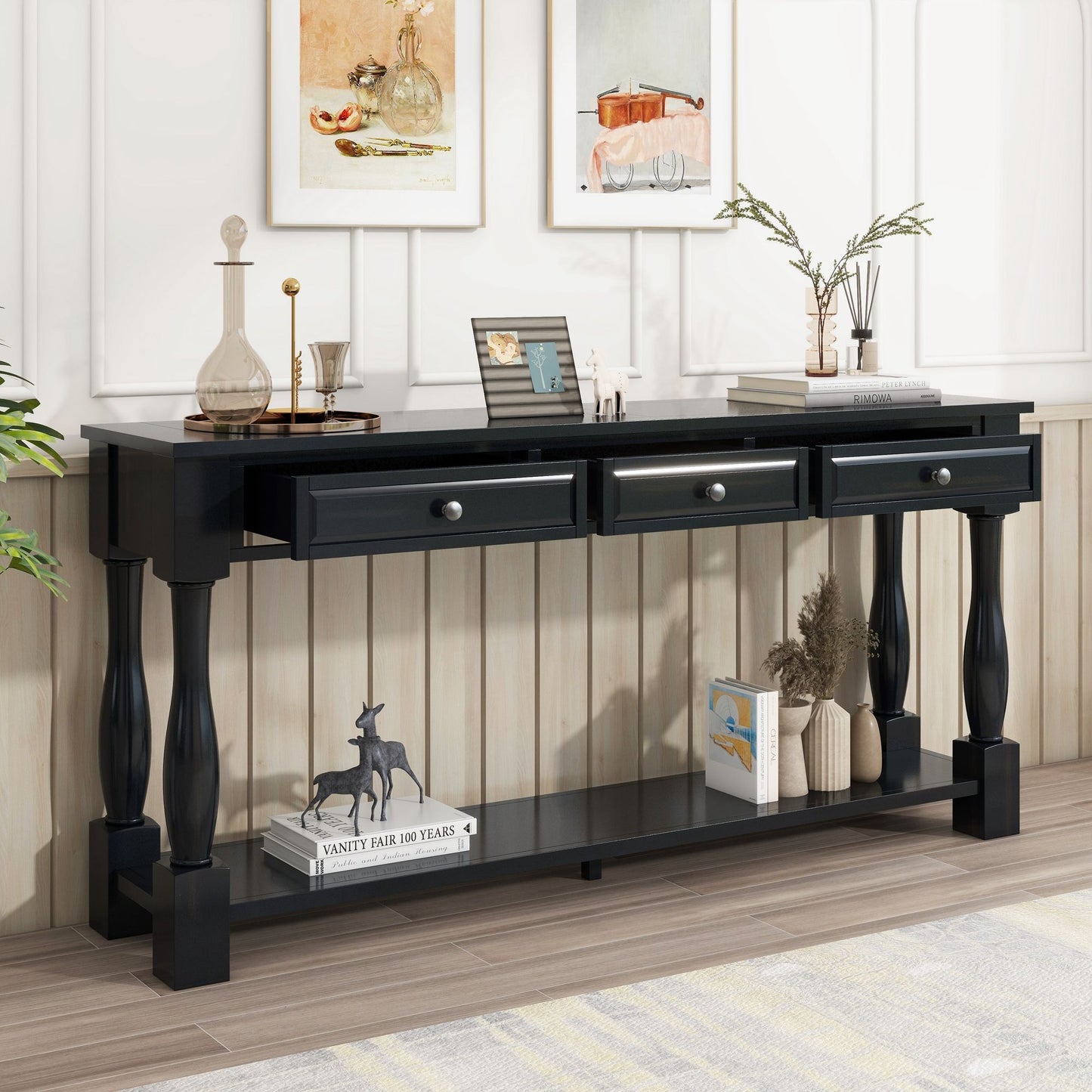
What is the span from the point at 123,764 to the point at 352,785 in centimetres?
39

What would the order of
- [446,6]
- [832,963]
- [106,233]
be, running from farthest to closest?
[446,6]
[106,233]
[832,963]

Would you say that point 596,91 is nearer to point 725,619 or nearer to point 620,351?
point 620,351

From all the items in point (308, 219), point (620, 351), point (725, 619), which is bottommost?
point (725, 619)

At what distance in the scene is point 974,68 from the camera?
144 inches

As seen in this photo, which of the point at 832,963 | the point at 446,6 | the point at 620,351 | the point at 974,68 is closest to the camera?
the point at 832,963

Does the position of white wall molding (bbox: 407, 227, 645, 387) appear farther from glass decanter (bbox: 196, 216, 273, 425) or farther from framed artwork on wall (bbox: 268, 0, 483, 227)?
glass decanter (bbox: 196, 216, 273, 425)

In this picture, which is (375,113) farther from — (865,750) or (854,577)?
(865,750)

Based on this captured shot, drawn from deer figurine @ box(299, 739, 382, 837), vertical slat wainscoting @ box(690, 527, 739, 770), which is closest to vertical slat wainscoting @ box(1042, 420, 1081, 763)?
vertical slat wainscoting @ box(690, 527, 739, 770)

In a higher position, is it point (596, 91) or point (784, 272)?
point (596, 91)

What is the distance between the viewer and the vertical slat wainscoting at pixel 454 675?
314cm

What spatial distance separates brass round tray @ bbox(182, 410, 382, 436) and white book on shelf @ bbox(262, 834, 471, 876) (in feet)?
2.39

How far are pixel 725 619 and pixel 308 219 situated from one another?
48.4 inches

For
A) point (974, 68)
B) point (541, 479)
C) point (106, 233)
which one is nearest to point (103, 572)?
point (106, 233)

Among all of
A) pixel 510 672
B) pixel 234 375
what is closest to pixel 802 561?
pixel 510 672
